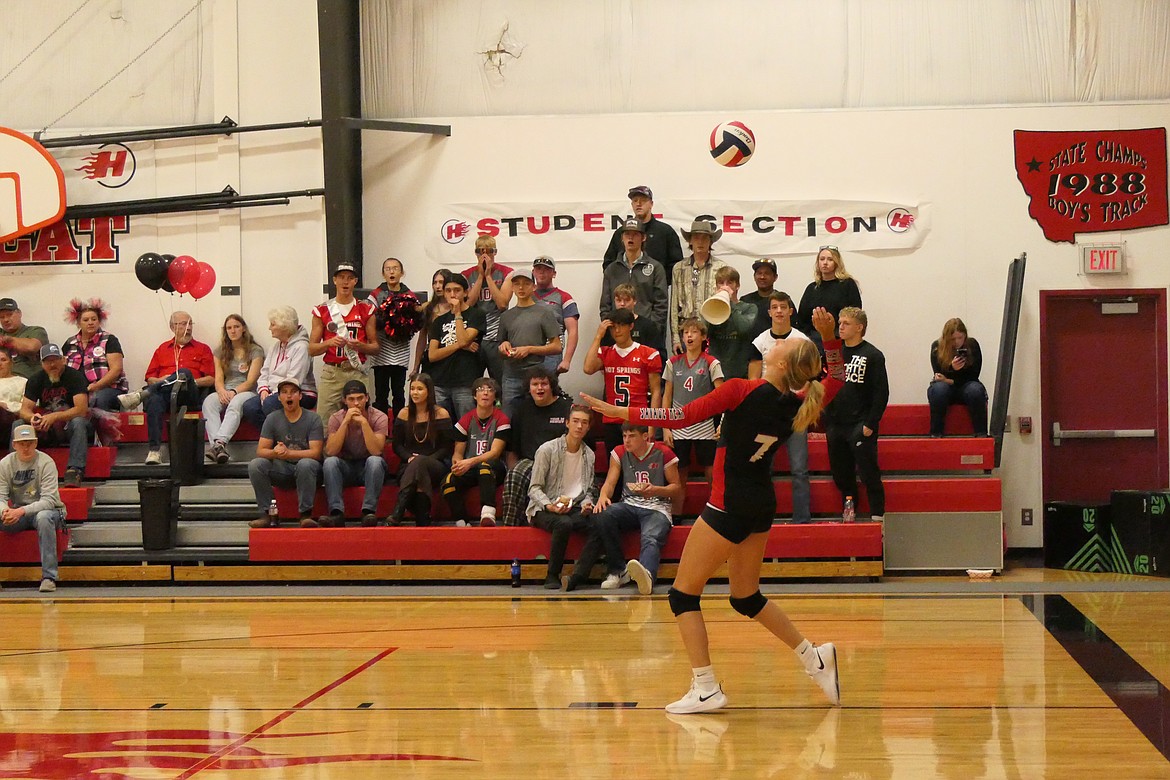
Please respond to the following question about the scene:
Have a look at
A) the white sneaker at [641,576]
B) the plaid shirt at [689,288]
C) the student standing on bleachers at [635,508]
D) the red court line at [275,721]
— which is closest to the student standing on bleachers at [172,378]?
the student standing on bleachers at [635,508]

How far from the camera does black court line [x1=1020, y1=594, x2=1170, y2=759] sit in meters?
4.96

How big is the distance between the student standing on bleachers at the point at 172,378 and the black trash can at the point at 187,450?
25 cm

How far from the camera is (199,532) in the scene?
980 cm

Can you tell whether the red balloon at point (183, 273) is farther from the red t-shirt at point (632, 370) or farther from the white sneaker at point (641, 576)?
the white sneaker at point (641, 576)

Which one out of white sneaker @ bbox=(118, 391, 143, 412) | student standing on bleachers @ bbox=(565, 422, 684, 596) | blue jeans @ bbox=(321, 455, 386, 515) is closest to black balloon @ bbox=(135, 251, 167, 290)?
white sneaker @ bbox=(118, 391, 143, 412)

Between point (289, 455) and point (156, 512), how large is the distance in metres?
1.20

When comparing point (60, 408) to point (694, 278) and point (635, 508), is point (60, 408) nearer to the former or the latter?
point (635, 508)

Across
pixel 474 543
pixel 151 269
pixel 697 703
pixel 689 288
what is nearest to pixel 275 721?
pixel 697 703

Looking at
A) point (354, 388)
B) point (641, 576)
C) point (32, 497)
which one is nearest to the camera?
point (641, 576)

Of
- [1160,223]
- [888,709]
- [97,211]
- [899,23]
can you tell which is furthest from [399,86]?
[888,709]

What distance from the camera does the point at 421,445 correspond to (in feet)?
31.6

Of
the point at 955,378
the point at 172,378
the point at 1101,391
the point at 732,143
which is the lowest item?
the point at 1101,391

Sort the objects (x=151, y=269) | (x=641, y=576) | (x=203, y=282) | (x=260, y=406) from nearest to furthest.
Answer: (x=641, y=576)
(x=151, y=269)
(x=260, y=406)
(x=203, y=282)

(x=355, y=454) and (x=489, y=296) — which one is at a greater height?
(x=489, y=296)
